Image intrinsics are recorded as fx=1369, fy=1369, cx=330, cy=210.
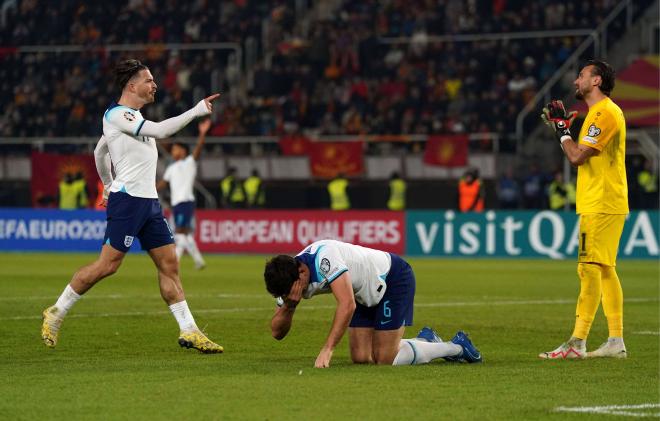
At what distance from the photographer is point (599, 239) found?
36.0ft

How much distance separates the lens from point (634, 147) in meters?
32.9

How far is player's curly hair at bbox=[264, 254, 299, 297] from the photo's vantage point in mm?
9195

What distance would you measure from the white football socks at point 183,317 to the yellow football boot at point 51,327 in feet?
3.12

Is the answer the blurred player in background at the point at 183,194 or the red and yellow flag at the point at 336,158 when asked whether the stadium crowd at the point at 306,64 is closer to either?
the red and yellow flag at the point at 336,158

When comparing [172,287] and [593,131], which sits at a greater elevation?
[593,131]

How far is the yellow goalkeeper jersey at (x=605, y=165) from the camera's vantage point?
1088cm

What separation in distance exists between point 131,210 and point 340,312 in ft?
9.02

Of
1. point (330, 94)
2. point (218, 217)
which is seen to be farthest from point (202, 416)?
point (330, 94)

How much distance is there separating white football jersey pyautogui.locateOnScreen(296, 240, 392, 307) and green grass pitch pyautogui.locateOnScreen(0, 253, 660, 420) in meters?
0.56

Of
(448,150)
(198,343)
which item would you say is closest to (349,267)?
(198,343)

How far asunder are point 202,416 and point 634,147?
26888mm

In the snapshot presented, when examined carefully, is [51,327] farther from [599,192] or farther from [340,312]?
[599,192]

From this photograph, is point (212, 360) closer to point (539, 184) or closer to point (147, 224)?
point (147, 224)

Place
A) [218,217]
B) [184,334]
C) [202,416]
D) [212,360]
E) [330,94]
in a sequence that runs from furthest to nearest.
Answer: [330,94], [218,217], [184,334], [212,360], [202,416]
